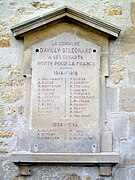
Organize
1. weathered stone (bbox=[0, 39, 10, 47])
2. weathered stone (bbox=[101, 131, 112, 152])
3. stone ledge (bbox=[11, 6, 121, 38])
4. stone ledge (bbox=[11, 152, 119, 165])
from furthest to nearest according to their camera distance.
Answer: weathered stone (bbox=[0, 39, 10, 47]), stone ledge (bbox=[11, 6, 121, 38]), weathered stone (bbox=[101, 131, 112, 152]), stone ledge (bbox=[11, 152, 119, 165])

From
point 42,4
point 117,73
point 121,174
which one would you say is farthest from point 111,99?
point 42,4

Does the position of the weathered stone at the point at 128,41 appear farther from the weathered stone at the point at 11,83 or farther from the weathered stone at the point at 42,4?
the weathered stone at the point at 11,83

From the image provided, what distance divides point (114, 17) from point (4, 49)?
1372 millimetres

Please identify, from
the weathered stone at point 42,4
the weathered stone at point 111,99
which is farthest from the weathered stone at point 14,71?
the weathered stone at point 111,99

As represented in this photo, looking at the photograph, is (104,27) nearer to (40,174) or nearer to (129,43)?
(129,43)

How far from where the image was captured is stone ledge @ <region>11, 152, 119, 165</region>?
15.0 ft

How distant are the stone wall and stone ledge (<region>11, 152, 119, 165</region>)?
13 centimetres

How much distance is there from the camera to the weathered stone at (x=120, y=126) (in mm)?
4727

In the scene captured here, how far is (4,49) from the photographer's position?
4938mm

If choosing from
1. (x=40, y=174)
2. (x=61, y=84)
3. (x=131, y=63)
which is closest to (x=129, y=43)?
(x=131, y=63)

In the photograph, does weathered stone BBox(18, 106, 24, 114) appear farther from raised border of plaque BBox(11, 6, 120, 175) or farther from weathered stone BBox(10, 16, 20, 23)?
weathered stone BBox(10, 16, 20, 23)

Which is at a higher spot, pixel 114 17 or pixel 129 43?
pixel 114 17

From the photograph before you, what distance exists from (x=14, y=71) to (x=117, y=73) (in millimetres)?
1215

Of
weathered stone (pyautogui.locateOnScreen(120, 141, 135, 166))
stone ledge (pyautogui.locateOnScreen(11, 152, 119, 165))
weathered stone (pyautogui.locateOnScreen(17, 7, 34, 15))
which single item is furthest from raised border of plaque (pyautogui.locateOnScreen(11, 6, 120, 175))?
weathered stone (pyautogui.locateOnScreen(17, 7, 34, 15))
